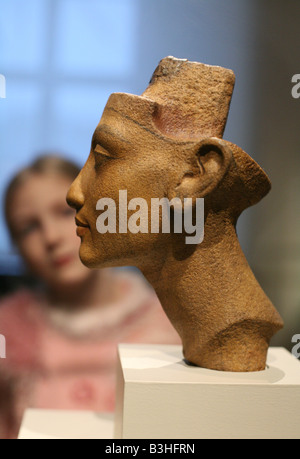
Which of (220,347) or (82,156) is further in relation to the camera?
(82,156)

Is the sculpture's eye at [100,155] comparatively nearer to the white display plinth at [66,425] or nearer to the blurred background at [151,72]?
the blurred background at [151,72]

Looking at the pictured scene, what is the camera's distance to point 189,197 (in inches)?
82.4

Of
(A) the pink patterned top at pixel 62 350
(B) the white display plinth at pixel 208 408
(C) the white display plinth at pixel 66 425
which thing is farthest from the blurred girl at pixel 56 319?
(B) the white display plinth at pixel 208 408

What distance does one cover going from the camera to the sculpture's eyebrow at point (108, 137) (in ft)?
7.04

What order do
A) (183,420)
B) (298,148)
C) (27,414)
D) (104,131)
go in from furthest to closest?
1. (298,148)
2. (27,414)
3. (104,131)
4. (183,420)

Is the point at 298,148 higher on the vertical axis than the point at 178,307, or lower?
higher

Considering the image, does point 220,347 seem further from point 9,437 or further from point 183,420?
point 9,437

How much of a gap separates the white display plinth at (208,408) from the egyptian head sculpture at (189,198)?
176mm

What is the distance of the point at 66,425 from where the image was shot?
2729mm

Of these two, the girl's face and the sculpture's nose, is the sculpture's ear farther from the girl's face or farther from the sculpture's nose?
the girl's face

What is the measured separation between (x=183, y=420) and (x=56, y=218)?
5.34ft

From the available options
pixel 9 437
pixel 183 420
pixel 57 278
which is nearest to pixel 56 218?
pixel 57 278

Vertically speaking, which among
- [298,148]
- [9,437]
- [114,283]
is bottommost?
[9,437]

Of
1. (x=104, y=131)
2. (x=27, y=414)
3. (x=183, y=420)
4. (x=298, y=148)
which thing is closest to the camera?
(x=183, y=420)
